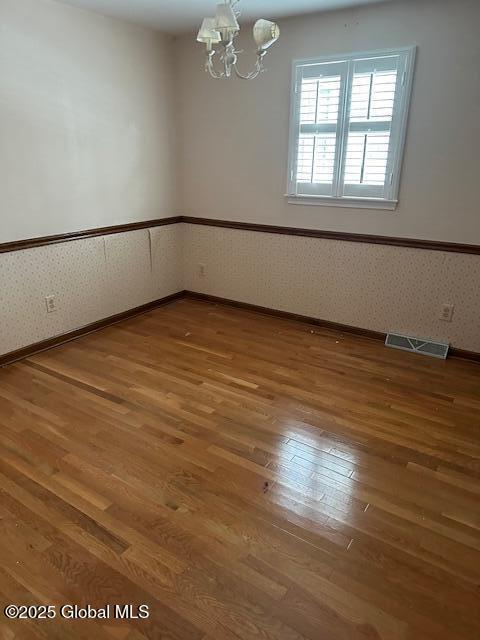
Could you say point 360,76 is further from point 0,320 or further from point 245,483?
point 0,320

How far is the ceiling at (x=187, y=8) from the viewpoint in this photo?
2949 millimetres

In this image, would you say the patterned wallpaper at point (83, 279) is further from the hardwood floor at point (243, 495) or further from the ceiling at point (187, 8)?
the ceiling at point (187, 8)

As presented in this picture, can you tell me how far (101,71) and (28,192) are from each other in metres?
1.16

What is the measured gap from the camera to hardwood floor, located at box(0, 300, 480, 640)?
1472mm

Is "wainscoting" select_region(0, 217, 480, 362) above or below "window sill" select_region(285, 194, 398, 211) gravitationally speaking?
below

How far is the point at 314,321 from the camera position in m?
3.91

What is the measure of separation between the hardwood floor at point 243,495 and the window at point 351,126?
4.49 ft

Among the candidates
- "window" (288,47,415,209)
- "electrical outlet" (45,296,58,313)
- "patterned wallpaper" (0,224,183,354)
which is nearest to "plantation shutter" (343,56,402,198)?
"window" (288,47,415,209)

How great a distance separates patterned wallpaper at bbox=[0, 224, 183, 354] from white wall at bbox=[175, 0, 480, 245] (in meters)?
0.67

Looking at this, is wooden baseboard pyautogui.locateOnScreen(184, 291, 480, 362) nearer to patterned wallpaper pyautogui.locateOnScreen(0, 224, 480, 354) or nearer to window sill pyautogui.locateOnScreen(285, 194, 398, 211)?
patterned wallpaper pyautogui.locateOnScreen(0, 224, 480, 354)

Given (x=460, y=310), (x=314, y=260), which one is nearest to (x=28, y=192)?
(x=314, y=260)

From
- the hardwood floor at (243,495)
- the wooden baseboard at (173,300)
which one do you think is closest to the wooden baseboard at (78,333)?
the wooden baseboard at (173,300)

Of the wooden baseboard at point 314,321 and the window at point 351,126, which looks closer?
the window at point 351,126

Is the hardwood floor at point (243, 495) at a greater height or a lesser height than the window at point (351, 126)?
lesser
